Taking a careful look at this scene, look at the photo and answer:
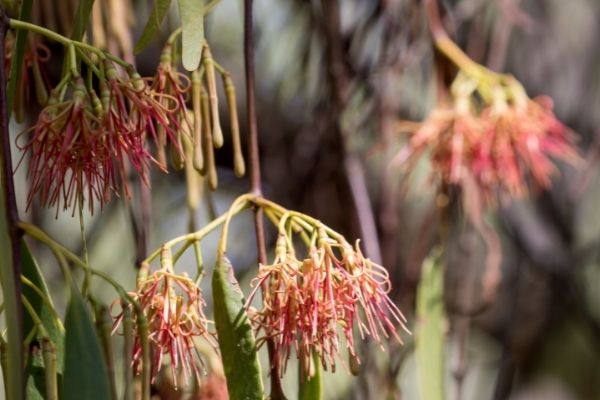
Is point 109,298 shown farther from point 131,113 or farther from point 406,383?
point 131,113

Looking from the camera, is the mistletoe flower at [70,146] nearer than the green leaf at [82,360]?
No

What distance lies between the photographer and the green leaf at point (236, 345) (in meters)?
0.74

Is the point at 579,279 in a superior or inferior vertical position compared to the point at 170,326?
superior

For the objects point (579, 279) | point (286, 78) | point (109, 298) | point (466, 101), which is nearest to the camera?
point (466, 101)

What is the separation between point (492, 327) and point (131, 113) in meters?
1.48

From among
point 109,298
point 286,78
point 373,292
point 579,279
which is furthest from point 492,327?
point 373,292

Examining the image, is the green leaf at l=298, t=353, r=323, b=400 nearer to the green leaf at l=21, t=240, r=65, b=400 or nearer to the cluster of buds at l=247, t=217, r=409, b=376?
the cluster of buds at l=247, t=217, r=409, b=376

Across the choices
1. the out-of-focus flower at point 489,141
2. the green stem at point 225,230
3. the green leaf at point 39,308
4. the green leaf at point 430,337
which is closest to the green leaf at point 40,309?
the green leaf at point 39,308

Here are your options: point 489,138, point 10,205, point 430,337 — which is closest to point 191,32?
point 10,205

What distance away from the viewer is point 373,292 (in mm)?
810

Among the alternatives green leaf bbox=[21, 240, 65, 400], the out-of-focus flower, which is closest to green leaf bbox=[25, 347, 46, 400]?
green leaf bbox=[21, 240, 65, 400]

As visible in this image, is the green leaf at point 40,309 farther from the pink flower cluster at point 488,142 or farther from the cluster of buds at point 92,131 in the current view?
the pink flower cluster at point 488,142

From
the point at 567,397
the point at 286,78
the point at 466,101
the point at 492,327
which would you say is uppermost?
the point at 286,78

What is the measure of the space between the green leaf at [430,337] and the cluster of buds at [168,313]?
0.38 m
